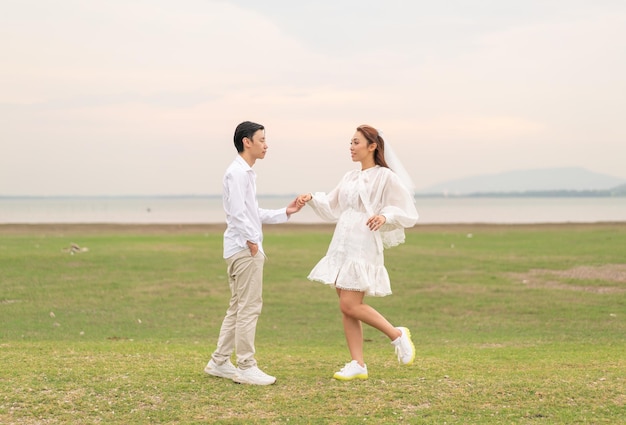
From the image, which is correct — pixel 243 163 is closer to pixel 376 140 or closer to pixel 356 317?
pixel 376 140

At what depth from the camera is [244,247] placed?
23.2 feet

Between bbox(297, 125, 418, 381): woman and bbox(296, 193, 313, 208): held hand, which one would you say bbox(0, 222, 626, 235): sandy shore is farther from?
bbox(297, 125, 418, 381): woman

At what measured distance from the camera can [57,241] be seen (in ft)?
104

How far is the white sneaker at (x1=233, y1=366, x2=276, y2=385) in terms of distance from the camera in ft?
23.4

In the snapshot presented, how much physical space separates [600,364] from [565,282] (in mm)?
11699

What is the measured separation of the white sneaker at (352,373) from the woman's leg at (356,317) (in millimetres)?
86

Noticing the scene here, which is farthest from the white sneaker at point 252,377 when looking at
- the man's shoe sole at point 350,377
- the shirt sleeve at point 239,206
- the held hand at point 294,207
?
the held hand at point 294,207

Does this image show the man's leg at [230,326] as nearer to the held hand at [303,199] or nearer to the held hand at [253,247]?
the held hand at [253,247]

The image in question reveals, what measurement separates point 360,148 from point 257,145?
1067 millimetres

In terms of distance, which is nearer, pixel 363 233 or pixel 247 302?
pixel 247 302

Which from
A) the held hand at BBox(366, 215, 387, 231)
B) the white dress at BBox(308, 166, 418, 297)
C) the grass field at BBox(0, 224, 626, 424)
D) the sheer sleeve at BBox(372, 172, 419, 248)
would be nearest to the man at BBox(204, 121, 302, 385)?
the grass field at BBox(0, 224, 626, 424)

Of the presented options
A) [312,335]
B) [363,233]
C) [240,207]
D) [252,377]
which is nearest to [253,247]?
[240,207]

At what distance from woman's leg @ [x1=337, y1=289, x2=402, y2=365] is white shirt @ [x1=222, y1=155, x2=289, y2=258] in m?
1.02

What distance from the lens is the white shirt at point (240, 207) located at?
22.8 ft
